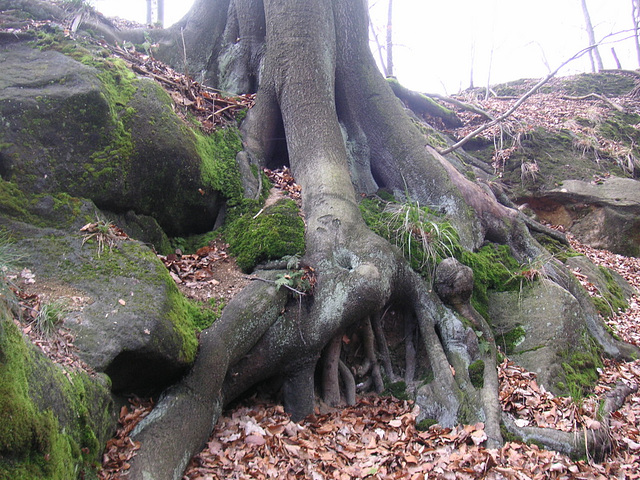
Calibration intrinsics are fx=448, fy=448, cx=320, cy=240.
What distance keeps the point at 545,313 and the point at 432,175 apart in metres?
2.52

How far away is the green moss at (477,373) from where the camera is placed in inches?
185

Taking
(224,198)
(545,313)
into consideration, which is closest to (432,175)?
(545,313)

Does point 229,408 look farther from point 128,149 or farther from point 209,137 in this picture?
point 209,137

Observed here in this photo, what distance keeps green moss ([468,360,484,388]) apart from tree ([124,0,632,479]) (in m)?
0.05

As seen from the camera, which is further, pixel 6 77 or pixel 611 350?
pixel 611 350

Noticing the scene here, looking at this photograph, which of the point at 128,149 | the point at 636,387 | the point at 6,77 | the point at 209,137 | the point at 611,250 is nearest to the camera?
the point at 6,77

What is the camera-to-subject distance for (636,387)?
538cm

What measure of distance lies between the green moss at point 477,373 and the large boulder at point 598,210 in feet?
22.2

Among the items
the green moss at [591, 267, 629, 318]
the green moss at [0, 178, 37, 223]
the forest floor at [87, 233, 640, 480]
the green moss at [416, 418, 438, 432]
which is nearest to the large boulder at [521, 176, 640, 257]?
the green moss at [591, 267, 629, 318]

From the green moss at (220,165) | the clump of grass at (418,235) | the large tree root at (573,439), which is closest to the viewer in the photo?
the large tree root at (573,439)

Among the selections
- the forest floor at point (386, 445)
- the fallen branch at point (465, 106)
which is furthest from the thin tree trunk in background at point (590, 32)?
the forest floor at point (386, 445)

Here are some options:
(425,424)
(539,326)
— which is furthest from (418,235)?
(425,424)

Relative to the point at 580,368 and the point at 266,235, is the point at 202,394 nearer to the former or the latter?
the point at 266,235

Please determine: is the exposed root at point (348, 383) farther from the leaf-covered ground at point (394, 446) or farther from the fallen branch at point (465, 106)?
the fallen branch at point (465, 106)
